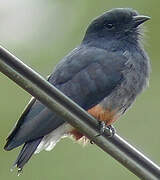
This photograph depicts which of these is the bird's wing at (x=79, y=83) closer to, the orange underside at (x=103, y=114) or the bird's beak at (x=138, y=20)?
the orange underside at (x=103, y=114)

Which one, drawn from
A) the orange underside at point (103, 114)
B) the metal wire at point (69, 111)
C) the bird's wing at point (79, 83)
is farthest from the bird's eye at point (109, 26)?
the metal wire at point (69, 111)

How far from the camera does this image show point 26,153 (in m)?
6.43

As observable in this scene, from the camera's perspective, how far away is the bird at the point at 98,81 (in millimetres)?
6488

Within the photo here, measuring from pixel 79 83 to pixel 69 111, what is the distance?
1947mm

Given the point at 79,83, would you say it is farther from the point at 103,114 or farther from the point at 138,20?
the point at 138,20

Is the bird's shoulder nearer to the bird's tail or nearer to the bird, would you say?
the bird

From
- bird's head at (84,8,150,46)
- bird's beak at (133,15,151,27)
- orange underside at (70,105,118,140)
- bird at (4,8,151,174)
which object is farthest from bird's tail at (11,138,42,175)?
bird's beak at (133,15,151,27)

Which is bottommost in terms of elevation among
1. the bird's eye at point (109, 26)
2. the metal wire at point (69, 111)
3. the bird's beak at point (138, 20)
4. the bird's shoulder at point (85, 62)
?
the metal wire at point (69, 111)

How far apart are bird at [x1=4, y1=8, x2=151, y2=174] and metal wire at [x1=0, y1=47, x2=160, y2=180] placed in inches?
48.7

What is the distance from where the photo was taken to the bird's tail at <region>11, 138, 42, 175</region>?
20.9 feet

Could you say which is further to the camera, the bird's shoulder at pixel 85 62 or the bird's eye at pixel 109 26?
the bird's eye at pixel 109 26

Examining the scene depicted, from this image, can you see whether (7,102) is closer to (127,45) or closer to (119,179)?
(119,179)

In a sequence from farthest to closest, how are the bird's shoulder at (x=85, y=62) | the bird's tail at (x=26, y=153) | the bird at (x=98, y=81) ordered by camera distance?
the bird's shoulder at (x=85, y=62)
the bird at (x=98, y=81)
the bird's tail at (x=26, y=153)

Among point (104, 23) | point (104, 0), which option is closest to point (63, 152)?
point (104, 0)
